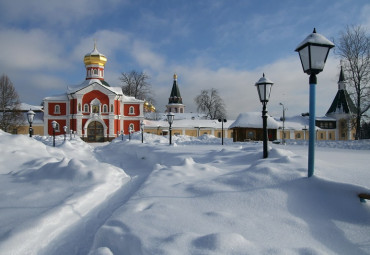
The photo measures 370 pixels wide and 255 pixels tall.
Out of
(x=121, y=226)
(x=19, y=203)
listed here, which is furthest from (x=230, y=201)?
(x=19, y=203)

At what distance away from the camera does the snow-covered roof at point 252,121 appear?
2726cm

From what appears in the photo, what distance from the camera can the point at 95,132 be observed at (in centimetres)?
3644

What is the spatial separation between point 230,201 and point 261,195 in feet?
1.58

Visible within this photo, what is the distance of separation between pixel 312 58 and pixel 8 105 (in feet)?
126

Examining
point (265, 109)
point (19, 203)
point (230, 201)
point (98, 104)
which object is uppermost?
point (98, 104)

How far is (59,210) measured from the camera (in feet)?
12.8

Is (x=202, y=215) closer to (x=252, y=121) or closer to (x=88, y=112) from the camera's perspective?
(x=252, y=121)

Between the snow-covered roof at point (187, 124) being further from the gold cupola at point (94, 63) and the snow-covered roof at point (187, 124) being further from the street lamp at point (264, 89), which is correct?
the street lamp at point (264, 89)

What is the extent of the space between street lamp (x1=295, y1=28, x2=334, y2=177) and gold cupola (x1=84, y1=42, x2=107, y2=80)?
128 feet

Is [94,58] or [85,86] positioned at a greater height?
[94,58]

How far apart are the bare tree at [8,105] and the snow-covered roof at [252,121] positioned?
28789 millimetres

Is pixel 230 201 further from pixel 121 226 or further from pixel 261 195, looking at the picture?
pixel 121 226

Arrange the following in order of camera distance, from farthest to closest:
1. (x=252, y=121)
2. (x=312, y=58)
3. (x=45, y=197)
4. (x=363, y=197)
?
(x=252, y=121), (x=45, y=197), (x=312, y=58), (x=363, y=197)

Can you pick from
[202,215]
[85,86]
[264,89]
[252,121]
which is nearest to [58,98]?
[85,86]
